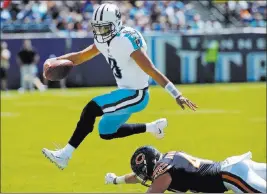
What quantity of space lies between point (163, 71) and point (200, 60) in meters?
1.47

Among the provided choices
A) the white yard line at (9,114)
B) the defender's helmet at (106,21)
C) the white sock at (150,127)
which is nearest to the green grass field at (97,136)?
the white yard line at (9,114)

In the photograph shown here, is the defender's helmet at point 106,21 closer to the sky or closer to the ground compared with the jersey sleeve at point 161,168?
closer to the sky

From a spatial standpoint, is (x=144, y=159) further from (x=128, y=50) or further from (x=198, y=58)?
(x=198, y=58)

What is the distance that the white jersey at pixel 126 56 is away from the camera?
8.37 meters

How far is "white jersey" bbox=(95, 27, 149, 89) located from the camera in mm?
8367

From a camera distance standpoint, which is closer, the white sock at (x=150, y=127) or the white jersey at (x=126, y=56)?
the white jersey at (x=126, y=56)

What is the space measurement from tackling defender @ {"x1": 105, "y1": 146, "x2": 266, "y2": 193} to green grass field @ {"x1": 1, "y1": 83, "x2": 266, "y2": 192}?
10.5ft

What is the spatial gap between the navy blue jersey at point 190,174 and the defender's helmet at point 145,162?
18 centimetres

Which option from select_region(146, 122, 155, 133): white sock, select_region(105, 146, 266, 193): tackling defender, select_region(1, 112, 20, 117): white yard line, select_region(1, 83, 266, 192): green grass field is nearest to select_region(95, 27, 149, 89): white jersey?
select_region(146, 122, 155, 133): white sock

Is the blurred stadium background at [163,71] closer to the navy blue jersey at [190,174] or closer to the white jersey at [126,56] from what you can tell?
the white jersey at [126,56]

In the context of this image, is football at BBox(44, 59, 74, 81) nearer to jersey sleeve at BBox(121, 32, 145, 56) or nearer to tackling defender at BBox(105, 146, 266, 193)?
jersey sleeve at BBox(121, 32, 145, 56)

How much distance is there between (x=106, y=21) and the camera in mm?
8094

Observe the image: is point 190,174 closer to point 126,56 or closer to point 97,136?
point 126,56

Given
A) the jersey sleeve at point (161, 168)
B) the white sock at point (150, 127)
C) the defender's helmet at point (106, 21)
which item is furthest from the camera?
→ the white sock at point (150, 127)
